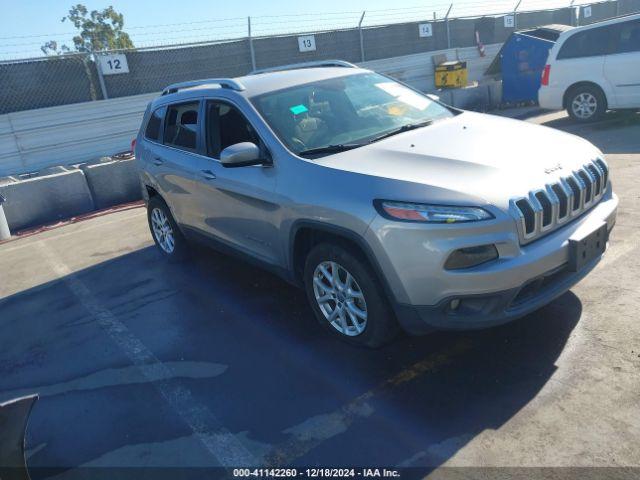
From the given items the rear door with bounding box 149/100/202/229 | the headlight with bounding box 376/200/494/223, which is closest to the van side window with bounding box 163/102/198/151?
the rear door with bounding box 149/100/202/229

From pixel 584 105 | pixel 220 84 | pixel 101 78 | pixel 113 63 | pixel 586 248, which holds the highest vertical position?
pixel 113 63

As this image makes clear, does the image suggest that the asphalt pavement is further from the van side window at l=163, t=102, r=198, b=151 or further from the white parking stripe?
the van side window at l=163, t=102, r=198, b=151

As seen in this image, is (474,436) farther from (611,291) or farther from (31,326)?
(31,326)

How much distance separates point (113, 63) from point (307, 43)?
5436 millimetres

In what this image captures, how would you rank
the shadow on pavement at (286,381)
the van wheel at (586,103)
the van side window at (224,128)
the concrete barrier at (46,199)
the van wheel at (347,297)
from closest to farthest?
the shadow on pavement at (286,381)
the van wheel at (347,297)
the van side window at (224,128)
the concrete barrier at (46,199)
the van wheel at (586,103)

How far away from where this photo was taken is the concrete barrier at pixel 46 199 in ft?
28.7

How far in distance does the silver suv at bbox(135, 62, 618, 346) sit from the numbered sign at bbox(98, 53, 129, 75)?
29.3ft

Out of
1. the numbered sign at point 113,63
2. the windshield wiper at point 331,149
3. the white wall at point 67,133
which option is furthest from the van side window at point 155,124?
the numbered sign at point 113,63

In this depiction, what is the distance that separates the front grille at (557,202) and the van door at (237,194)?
64.4 inches

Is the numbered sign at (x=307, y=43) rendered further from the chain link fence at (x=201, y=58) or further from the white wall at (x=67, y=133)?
the white wall at (x=67, y=133)

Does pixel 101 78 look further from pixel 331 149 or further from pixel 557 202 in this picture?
pixel 557 202

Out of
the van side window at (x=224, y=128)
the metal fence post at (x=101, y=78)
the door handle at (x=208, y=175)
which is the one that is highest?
the metal fence post at (x=101, y=78)

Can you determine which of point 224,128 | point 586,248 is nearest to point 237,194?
point 224,128

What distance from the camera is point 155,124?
573 centimetres
